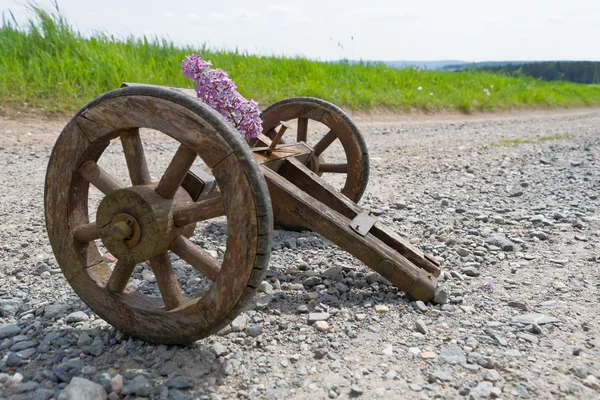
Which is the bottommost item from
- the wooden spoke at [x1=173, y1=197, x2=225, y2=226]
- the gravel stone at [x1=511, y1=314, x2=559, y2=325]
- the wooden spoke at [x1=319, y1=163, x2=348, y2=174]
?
the gravel stone at [x1=511, y1=314, x2=559, y2=325]

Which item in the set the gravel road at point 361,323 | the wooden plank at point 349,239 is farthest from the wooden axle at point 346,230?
the gravel road at point 361,323

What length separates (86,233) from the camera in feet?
8.07

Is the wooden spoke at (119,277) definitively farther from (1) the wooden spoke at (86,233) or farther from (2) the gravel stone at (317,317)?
(2) the gravel stone at (317,317)

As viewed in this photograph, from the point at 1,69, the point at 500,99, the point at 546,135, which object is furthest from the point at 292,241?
the point at 500,99

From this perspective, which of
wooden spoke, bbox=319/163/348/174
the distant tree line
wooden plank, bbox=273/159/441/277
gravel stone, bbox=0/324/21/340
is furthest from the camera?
the distant tree line

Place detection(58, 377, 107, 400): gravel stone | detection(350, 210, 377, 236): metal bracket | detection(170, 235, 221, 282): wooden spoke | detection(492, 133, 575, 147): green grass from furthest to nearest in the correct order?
detection(492, 133, 575, 147): green grass
detection(350, 210, 377, 236): metal bracket
detection(170, 235, 221, 282): wooden spoke
detection(58, 377, 107, 400): gravel stone

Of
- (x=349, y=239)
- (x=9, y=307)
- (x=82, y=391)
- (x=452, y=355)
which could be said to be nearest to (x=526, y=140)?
(x=349, y=239)

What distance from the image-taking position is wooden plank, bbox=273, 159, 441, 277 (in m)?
2.99

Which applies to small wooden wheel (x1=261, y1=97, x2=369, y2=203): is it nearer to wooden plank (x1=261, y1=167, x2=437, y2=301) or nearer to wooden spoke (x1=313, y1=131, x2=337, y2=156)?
wooden spoke (x1=313, y1=131, x2=337, y2=156)

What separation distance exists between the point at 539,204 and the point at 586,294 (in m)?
1.98

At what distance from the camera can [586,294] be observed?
3098 millimetres

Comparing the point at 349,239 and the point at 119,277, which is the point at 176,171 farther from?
the point at 349,239

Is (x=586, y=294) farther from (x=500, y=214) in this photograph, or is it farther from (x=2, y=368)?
(x=2, y=368)

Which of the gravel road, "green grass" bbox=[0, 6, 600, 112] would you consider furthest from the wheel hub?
"green grass" bbox=[0, 6, 600, 112]
